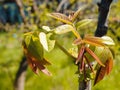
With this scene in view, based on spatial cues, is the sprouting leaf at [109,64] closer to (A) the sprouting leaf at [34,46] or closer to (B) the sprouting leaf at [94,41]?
(B) the sprouting leaf at [94,41]

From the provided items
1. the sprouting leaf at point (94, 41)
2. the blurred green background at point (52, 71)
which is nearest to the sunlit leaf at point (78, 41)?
the sprouting leaf at point (94, 41)

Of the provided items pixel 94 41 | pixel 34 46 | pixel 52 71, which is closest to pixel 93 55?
pixel 94 41

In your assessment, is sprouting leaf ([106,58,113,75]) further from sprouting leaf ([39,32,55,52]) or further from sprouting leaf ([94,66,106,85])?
sprouting leaf ([39,32,55,52])

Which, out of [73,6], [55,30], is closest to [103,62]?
[55,30]

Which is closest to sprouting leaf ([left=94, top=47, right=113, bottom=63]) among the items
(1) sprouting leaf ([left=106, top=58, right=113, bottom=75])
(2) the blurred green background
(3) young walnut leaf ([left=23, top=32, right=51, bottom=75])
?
(1) sprouting leaf ([left=106, top=58, right=113, bottom=75])

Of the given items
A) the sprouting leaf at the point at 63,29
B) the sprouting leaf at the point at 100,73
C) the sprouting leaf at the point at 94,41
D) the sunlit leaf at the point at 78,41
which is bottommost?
the sprouting leaf at the point at 100,73

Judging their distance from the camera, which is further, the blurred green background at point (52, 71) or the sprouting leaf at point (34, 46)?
the blurred green background at point (52, 71)

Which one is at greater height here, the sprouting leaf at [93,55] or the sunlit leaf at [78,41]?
the sunlit leaf at [78,41]

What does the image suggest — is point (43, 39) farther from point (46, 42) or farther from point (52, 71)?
point (52, 71)

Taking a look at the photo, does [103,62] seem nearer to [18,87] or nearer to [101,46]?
[101,46]

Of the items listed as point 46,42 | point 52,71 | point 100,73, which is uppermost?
point 46,42
